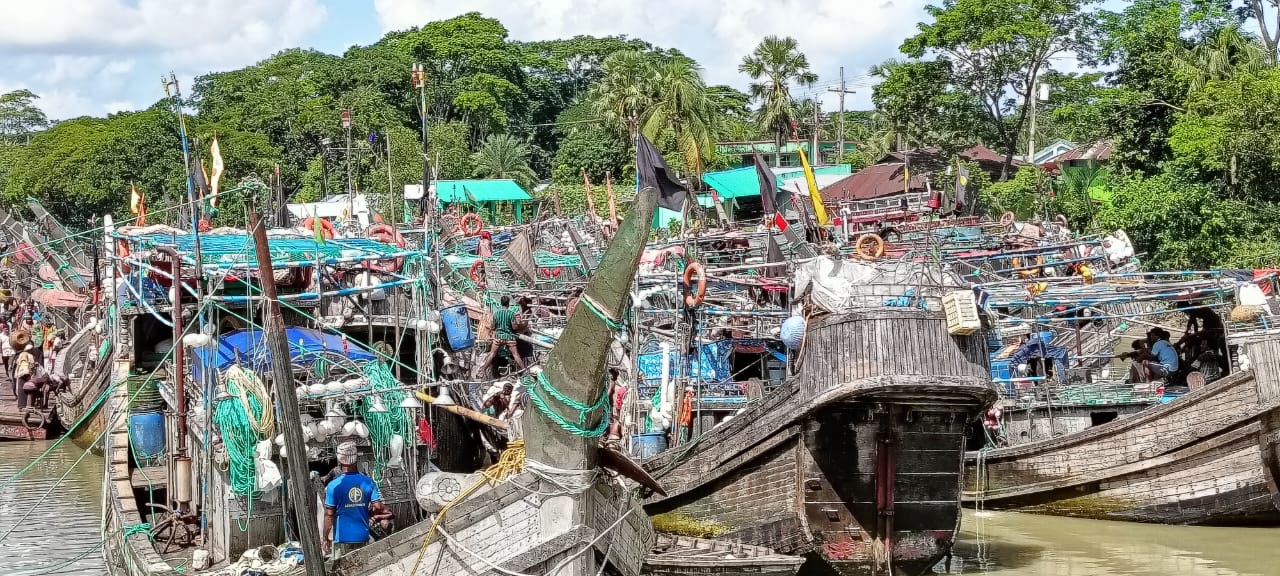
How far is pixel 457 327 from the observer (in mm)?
15164

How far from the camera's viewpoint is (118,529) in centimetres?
1202

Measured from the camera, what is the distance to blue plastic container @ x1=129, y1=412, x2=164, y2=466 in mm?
13367

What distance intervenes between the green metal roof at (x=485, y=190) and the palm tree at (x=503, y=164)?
251 cm

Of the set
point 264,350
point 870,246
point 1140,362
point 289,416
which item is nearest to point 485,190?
point 870,246

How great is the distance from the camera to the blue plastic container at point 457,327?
1502 centimetres

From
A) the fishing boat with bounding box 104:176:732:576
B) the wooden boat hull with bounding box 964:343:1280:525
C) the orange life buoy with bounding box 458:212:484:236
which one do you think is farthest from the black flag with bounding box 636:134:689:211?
the orange life buoy with bounding box 458:212:484:236

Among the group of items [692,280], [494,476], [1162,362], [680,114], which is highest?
[680,114]

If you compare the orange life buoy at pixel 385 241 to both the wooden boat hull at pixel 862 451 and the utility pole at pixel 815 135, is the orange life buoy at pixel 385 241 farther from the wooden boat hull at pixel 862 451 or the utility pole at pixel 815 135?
the utility pole at pixel 815 135

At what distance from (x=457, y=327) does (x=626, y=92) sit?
33746 mm

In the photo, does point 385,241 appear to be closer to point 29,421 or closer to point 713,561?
point 713,561

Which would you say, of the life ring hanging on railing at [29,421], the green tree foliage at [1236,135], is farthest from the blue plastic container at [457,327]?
the green tree foliage at [1236,135]

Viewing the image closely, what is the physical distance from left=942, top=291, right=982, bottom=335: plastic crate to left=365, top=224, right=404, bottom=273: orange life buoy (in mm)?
5852

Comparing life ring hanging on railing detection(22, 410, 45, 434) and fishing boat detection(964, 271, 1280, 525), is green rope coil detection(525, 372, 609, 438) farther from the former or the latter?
life ring hanging on railing detection(22, 410, 45, 434)

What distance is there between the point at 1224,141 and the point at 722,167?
25250 mm
